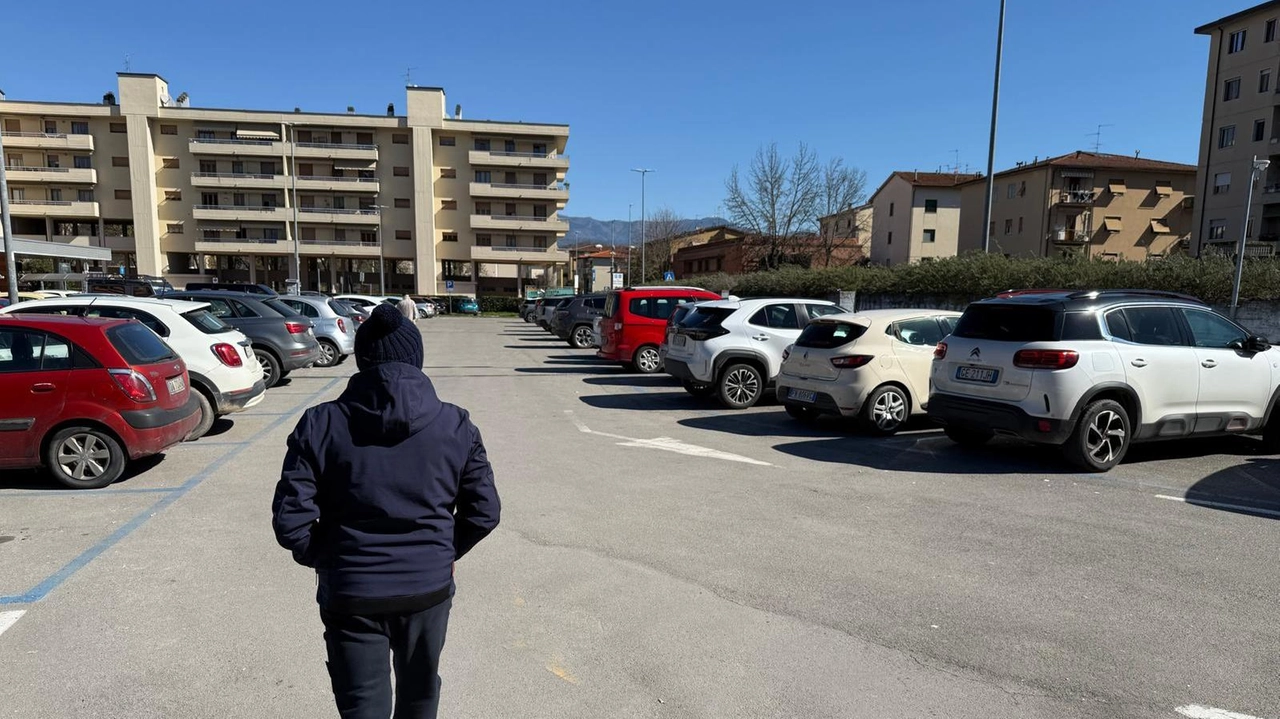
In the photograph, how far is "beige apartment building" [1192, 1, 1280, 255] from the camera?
42938 millimetres

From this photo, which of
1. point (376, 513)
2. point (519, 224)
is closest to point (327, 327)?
point (376, 513)

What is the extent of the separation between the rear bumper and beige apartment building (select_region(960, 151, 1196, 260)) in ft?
175

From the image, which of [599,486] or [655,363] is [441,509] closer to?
[599,486]

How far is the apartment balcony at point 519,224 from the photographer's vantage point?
68562 millimetres

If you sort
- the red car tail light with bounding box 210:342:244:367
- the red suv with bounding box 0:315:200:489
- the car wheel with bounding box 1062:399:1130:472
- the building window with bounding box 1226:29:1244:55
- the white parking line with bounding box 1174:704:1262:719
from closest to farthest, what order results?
the white parking line with bounding box 1174:704:1262:719
the red suv with bounding box 0:315:200:489
the car wheel with bounding box 1062:399:1130:472
the red car tail light with bounding box 210:342:244:367
the building window with bounding box 1226:29:1244:55

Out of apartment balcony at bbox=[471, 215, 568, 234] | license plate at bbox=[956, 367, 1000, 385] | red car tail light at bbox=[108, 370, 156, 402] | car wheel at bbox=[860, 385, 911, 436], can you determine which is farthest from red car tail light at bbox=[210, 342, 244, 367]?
apartment balcony at bbox=[471, 215, 568, 234]

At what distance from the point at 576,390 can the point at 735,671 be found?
10.2 m

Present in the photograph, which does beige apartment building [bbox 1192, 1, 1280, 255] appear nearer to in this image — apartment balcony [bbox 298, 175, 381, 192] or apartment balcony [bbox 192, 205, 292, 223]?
apartment balcony [bbox 298, 175, 381, 192]

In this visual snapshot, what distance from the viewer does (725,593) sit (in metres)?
4.20

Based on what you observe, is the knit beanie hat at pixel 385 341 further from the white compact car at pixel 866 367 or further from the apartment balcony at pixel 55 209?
the apartment balcony at pixel 55 209

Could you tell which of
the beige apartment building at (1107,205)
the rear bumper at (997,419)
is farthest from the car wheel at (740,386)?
the beige apartment building at (1107,205)

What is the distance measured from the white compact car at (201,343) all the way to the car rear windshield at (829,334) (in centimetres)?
678

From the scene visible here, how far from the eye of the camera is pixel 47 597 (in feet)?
13.4

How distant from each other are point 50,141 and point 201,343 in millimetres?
72460
